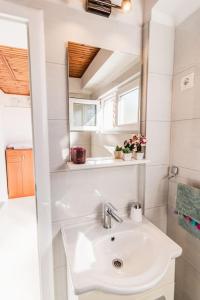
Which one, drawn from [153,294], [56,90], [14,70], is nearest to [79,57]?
[56,90]

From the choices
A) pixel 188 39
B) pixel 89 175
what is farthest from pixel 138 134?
pixel 188 39

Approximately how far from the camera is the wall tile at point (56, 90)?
92 cm

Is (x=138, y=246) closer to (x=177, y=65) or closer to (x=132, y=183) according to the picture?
(x=132, y=183)

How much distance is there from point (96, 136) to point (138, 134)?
11.6 inches

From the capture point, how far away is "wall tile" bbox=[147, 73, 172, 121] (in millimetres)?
1107

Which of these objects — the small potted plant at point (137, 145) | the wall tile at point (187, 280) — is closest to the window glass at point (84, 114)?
the small potted plant at point (137, 145)

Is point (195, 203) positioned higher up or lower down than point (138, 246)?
higher up

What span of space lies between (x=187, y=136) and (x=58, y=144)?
83 cm

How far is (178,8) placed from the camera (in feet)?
3.34

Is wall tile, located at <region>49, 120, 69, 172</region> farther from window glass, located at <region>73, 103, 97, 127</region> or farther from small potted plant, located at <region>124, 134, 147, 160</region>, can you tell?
small potted plant, located at <region>124, 134, 147, 160</region>

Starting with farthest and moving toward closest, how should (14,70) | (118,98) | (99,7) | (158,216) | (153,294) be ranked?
(14,70)
(158,216)
(118,98)
(99,7)
(153,294)

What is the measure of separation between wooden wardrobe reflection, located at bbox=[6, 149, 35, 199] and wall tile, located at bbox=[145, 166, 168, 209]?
2965 millimetres

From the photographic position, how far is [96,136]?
1.08m

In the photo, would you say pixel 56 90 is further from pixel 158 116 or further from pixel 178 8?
pixel 178 8
